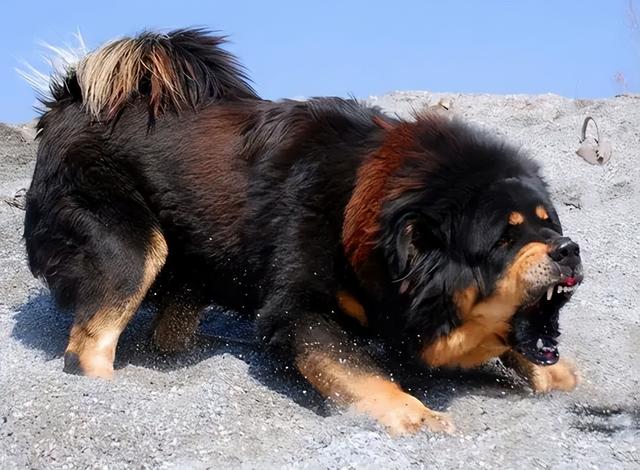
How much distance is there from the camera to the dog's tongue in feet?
13.1

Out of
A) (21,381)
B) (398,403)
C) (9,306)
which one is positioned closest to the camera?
(398,403)

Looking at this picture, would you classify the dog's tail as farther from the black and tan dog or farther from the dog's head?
the dog's head

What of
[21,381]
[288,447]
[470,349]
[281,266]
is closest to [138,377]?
[21,381]

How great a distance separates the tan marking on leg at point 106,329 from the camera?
4.49 meters

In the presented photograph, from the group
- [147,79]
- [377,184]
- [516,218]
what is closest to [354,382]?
[377,184]

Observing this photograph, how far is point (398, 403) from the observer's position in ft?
12.3

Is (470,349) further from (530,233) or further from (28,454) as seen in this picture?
(28,454)

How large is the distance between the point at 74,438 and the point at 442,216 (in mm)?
1794


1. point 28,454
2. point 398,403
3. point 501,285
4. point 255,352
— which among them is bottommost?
point 255,352

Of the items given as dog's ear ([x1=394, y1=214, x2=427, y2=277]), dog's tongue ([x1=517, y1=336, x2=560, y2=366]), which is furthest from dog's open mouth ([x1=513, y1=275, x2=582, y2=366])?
dog's ear ([x1=394, y1=214, x2=427, y2=277])

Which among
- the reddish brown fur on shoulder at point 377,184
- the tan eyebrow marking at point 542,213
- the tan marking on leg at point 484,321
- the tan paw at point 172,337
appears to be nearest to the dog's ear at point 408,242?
the reddish brown fur on shoulder at point 377,184

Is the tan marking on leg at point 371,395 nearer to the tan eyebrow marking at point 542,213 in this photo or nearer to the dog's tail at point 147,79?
the tan eyebrow marking at point 542,213

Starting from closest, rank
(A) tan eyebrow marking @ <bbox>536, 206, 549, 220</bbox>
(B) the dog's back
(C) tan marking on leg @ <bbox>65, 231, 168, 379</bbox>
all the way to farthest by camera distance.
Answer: (A) tan eyebrow marking @ <bbox>536, 206, 549, 220</bbox> < (C) tan marking on leg @ <bbox>65, 231, 168, 379</bbox> < (B) the dog's back

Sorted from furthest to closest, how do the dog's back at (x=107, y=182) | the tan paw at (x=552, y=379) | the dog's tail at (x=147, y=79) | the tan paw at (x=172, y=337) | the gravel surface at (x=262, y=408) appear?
the tan paw at (x=172, y=337), the dog's tail at (x=147, y=79), the dog's back at (x=107, y=182), the tan paw at (x=552, y=379), the gravel surface at (x=262, y=408)
